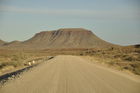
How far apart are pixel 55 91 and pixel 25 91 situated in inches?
50.9

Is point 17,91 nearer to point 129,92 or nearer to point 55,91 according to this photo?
point 55,91

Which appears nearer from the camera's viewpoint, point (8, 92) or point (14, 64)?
point (8, 92)

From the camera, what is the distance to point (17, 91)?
1162 cm

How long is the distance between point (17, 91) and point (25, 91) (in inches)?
14.5

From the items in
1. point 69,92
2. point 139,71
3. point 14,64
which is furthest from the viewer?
point 14,64

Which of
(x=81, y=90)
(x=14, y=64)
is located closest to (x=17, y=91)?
(x=81, y=90)

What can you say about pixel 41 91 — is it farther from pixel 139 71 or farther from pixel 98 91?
pixel 139 71

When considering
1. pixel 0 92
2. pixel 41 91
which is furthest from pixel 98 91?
pixel 0 92

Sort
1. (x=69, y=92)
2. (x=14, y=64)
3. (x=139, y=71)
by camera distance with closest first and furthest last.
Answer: (x=69, y=92) < (x=139, y=71) < (x=14, y=64)

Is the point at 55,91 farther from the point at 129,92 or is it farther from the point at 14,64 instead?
the point at 14,64

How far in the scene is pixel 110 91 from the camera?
37.2 feet

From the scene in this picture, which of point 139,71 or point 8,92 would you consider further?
point 139,71

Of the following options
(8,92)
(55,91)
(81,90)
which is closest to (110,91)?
(81,90)

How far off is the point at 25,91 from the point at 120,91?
395 cm
